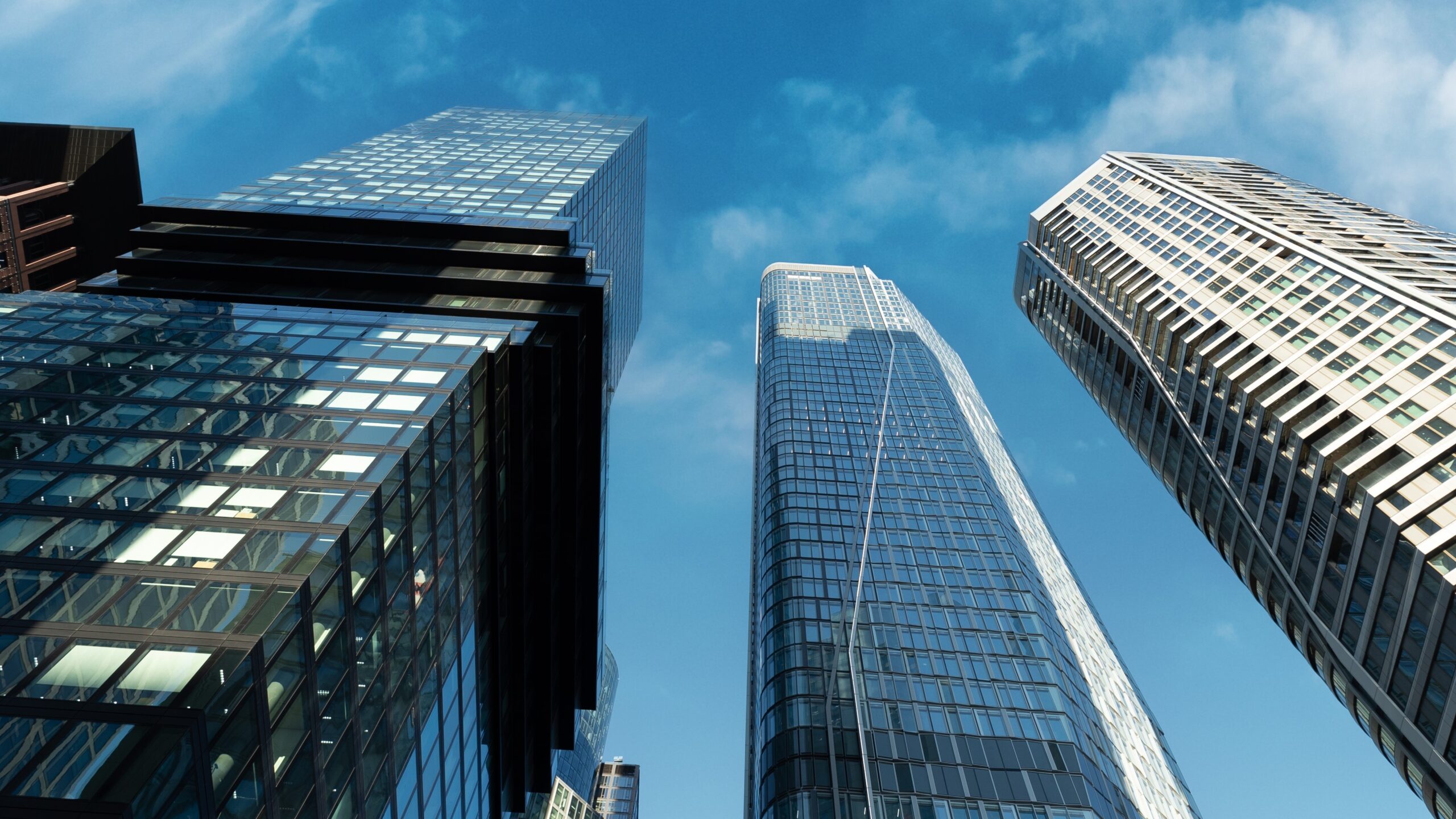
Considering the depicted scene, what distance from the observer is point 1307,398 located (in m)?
57.4

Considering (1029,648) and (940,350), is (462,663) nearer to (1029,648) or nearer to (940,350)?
(1029,648)

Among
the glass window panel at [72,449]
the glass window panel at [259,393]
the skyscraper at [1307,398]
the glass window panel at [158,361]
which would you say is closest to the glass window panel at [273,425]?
the glass window panel at [259,393]

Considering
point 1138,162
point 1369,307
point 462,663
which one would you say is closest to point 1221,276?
Result: point 1369,307

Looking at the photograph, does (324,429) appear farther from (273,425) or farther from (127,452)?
(127,452)

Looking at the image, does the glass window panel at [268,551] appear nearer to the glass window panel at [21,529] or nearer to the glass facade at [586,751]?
the glass window panel at [21,529]

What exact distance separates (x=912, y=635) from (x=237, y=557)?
203 ft

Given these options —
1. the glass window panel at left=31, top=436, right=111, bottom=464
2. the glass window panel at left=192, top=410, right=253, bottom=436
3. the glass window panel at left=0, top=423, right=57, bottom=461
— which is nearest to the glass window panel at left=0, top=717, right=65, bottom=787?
the glass window panel at left=31, top=436, right=111, bottom=464

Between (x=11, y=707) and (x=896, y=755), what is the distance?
5401 centimetres

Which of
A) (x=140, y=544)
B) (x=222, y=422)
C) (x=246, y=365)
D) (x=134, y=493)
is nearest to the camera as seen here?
(x=140, y=544)

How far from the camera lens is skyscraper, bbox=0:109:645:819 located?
15898 millimetres

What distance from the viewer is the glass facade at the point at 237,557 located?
15227 mm

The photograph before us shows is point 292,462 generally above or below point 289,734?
above

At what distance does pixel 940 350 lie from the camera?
535ft

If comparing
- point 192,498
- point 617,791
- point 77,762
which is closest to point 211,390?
point 192,498
